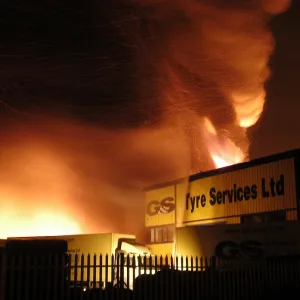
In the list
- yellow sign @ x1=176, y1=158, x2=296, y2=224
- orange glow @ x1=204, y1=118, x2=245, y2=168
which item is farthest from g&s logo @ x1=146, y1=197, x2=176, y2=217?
orange glow @ x1=204, y1=118, x2=245, y2=168

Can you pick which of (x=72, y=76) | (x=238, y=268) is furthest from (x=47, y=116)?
(x=238, y=268)

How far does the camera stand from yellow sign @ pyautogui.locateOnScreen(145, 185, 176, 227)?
3321 cm

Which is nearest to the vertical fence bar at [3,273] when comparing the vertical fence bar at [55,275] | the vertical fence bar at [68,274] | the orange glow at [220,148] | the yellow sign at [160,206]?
the vertical fence bar at [55,275]

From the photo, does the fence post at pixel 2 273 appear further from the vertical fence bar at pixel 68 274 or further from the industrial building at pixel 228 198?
the industrial building at pixel 228 198

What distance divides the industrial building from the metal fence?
6198 mm

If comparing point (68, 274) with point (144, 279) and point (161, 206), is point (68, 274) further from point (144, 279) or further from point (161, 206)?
point (161, 206)

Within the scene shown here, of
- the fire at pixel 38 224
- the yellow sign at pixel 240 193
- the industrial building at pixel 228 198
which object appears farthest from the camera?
the fire at pixel 38 224

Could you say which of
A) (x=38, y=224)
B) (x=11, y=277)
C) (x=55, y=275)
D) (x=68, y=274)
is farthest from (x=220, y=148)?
(x=11, y=277)

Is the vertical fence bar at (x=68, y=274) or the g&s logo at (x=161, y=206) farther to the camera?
the g&s logo at (x=161, y=206)

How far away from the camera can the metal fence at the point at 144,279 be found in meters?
10.2

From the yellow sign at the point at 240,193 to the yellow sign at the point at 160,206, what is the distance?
2.66ft

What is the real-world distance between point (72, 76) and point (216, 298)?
88.8 ft

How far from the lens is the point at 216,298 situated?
13133 millimetres

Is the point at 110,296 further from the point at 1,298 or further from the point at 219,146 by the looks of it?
the point at 219,146
